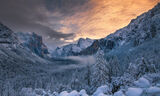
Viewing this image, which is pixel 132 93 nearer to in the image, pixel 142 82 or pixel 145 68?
pixel 142 82

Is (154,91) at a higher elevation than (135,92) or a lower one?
higher

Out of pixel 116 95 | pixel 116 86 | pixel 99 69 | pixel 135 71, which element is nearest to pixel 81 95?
pixel 116 95

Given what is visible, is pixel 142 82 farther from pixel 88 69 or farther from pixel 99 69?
pixel 88 69

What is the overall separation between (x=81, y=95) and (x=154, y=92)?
165 inches

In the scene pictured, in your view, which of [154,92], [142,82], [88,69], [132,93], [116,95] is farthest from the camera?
[88,69]

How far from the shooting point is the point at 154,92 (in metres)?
4.49

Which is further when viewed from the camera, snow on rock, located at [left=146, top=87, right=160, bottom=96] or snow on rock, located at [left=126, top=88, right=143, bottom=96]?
snow on rock, located at [left=126, top=88, right=143, bottom=96]

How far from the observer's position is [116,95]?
5715 mm

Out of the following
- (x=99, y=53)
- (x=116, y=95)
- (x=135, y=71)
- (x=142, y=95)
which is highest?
(x=99, y=53)

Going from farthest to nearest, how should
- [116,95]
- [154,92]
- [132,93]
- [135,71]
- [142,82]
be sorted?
1. [135,71]
2. [142,82]
3. [116,95]
4. [132,93]
5. [154,92]

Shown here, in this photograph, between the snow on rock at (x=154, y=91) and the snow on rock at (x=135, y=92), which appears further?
the snow on rock at (x=135, y=92)

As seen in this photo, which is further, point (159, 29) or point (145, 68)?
point (159, 29)

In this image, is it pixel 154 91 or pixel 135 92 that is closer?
pixel 154 91

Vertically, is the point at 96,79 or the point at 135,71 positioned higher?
the point at 135,71
